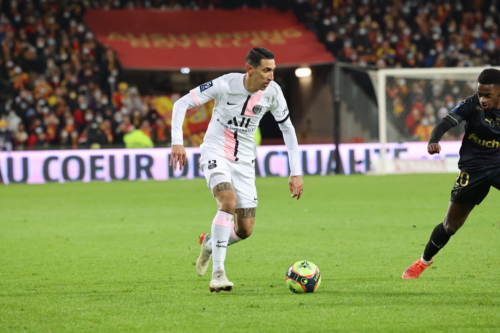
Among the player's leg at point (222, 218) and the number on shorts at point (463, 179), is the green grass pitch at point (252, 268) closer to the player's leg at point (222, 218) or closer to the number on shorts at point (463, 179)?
the player's leg at point (222, 218)

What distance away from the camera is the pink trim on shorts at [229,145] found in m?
6.34

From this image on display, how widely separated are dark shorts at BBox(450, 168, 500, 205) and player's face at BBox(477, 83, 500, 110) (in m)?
0.55

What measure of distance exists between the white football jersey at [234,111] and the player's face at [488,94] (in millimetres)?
1591

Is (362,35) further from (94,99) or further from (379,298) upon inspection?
(379,298)

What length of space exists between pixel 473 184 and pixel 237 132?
1.95 meters

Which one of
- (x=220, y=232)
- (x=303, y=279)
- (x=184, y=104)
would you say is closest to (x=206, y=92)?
(x=184, y=104)

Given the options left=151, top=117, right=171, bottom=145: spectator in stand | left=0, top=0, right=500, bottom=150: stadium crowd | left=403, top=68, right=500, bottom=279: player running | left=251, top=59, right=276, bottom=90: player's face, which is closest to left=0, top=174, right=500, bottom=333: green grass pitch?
left=403, top=68, right=500, bottom=279: player running

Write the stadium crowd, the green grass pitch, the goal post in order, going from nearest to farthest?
the green grass pitch, the goal post, the stadium crowd

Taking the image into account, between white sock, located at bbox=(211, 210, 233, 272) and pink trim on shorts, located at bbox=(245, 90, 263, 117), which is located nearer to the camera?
white sock, located at bbox=(211, 210, 233, 272)

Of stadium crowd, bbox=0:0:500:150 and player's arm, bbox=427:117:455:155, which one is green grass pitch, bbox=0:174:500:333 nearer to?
player's arm, bbox=427:117:455:155

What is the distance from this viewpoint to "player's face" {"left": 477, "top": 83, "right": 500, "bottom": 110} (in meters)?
5.95

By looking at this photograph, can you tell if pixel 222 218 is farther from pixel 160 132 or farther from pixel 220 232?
pixel 160 132

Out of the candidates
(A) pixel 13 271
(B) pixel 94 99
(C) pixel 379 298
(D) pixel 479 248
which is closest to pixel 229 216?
(C) pixel 379 298

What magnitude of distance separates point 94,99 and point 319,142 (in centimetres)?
684
